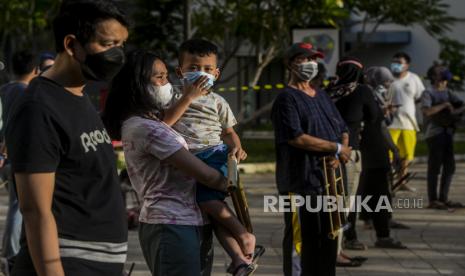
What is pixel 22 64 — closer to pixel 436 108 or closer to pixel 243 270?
pixel 243 270

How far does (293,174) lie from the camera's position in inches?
285

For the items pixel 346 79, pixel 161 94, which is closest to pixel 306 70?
pixel 346 79

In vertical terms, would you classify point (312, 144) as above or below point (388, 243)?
above

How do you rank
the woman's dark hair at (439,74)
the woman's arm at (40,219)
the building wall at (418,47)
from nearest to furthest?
the woman's arm at (40,219), the woman's dark hair at (439,74), the building wall at (418,47)

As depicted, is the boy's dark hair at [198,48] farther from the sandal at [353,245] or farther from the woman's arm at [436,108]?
the woman's arm at [436,108]

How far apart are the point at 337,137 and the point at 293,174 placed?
40 cm

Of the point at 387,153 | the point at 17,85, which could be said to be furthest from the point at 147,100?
the point at 387,153

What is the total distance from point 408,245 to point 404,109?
479 centimetres

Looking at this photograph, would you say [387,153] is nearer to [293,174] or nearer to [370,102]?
[370,102]

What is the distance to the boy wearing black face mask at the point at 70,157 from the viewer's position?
136 inches

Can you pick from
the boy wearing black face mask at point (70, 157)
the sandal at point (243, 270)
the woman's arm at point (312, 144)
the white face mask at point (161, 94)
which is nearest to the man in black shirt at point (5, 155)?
the woman's arm at point (312, 144)

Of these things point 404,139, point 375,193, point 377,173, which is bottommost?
point 404,139

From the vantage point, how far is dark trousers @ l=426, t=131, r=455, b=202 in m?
13.1

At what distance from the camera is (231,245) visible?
558 cm
